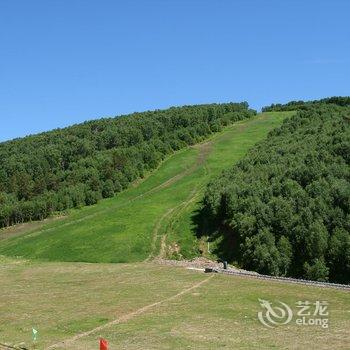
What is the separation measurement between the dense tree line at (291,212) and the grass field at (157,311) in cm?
1593

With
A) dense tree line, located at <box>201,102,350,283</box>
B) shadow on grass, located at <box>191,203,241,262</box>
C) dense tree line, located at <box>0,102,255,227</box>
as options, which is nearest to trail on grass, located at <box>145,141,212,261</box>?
shadow on grass, located at <box>191,203,241,262</box>

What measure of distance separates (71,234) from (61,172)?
56554 millimetres

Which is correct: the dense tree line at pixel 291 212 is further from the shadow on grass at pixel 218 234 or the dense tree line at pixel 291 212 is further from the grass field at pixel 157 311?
the grass field at pixel 157 311

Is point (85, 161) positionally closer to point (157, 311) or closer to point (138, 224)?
point (138, 224)

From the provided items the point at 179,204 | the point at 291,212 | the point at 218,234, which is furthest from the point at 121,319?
the point at 179,204

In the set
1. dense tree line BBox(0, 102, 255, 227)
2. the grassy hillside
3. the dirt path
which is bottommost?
the dirt path

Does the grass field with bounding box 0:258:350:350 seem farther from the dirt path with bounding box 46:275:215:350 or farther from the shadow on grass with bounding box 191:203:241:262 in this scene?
the shadow on grass with bounding box 191:203:241:262

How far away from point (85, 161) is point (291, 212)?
83.7 meters

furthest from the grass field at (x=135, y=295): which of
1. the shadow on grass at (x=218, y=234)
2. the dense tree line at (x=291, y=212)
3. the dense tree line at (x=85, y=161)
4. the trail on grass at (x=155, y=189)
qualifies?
the dense tree line at (x=85, y=161)

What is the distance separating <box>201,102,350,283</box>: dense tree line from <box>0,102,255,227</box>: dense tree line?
36822mm

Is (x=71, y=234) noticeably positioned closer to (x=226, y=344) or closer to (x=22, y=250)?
(x=22, y=250)

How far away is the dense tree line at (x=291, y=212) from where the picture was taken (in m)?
60.7

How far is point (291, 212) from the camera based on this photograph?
6850 centimetres

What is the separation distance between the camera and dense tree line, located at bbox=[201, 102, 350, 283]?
6072cm
